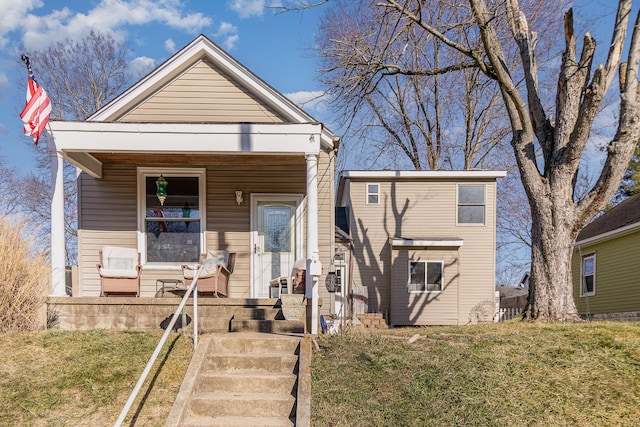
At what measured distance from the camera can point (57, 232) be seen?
7402 mm

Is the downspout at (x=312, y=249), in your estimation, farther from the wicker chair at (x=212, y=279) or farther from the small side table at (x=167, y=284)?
the small side table at (x=167, y=284)

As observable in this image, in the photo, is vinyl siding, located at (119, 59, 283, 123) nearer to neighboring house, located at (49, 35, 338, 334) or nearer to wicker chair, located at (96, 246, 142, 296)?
neighboring house, located at (49, 35, 338, 334)

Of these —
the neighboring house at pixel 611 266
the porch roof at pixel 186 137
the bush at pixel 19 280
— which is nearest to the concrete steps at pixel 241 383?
the bush at pixel 19 280

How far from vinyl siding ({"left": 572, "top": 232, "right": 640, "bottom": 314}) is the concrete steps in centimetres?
1159

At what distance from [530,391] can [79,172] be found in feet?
27.1

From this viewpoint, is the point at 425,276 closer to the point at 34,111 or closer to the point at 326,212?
the point at 326,212

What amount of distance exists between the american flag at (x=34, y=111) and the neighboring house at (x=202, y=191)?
1.51 m

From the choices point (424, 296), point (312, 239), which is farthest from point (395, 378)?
point (424, 296)

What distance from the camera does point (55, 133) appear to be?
777 centimetres

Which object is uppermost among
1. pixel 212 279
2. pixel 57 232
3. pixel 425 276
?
pixel 57 232

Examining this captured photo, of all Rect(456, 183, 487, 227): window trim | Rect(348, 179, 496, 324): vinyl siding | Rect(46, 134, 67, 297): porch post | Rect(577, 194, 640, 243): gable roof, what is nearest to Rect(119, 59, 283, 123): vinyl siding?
Rect(46, 134, 67, 297): porch post

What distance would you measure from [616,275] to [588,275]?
1986mm

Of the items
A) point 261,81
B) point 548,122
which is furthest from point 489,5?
point 261,81

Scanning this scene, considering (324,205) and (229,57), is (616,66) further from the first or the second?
(229,57)
